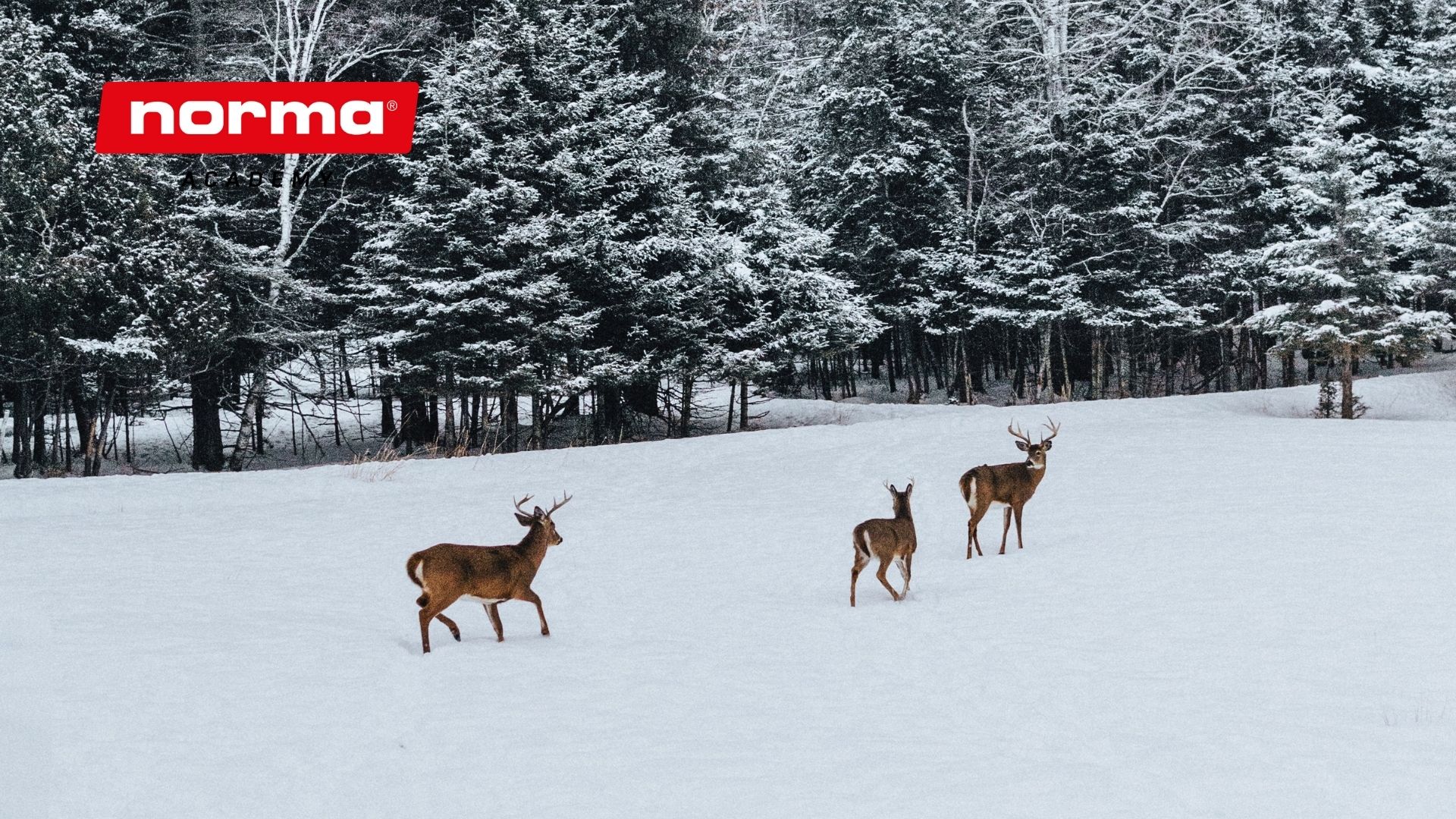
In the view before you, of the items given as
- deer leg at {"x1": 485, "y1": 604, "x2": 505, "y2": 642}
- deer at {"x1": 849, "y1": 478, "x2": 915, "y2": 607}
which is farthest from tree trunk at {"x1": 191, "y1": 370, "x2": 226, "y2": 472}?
deer at {"x1": 849, "y1": 478, "x2": 915, "y2": 607}

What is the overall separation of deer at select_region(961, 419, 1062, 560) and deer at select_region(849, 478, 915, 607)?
6.48ft

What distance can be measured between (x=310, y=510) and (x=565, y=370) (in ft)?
27.0

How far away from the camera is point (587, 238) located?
2303 cm

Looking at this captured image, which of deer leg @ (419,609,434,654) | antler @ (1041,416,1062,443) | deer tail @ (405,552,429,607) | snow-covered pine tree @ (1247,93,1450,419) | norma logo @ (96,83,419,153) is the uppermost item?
norma logo @ (96,83,419,153)

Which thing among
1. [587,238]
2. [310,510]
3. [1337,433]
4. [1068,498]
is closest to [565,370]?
[587,238]

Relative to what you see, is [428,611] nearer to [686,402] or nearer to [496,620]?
[496,620]

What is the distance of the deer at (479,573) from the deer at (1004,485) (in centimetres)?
511

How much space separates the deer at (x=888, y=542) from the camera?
30.4ft

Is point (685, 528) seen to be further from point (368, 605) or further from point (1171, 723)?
point (1171, 723)

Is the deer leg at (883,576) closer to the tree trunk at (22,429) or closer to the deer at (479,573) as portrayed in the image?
the deer at (479,573)

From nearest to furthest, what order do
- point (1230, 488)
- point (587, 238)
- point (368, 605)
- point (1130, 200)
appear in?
point (368, 605), point (1230, 488), point (587, 238), point (1130, 200)

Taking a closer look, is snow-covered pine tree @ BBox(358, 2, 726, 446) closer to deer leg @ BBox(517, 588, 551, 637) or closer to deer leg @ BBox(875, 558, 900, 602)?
deer leg @ BBox(875, 558, 900, 602)

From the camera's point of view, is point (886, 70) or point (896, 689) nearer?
point (896, 689)

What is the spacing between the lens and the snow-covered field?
5035mm
